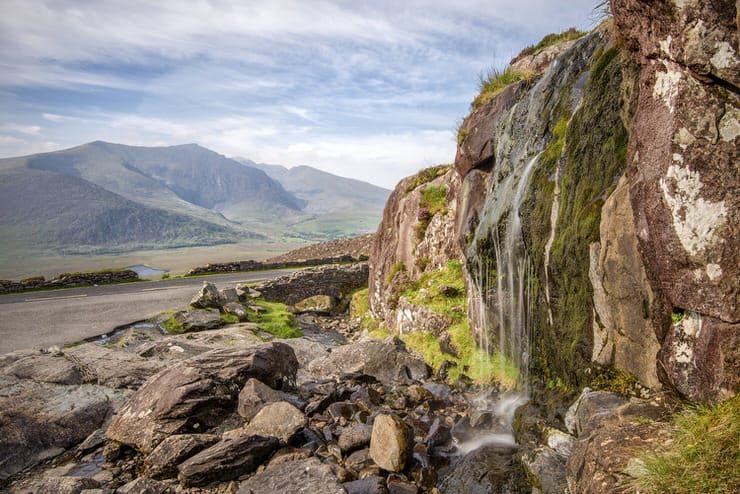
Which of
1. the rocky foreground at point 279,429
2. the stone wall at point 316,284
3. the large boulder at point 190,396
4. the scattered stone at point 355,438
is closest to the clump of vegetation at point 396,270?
the rocky foreground at point 279,429

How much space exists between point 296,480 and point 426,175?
18.6m

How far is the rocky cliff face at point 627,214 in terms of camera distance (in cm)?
468

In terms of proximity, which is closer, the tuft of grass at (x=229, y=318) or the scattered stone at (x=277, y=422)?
the scattered stone at (x=277, y=422)

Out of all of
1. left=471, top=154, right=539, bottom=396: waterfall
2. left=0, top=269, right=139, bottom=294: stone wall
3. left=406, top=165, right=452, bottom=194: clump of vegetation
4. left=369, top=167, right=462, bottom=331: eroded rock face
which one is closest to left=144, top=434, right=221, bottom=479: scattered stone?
left=471, top=154, right=539, bottom=396: waterfall

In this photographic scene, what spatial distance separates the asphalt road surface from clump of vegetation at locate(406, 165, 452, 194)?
14723 mm

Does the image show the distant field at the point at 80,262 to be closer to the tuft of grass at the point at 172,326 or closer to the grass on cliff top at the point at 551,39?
the tuft of grass at the point at 172,326

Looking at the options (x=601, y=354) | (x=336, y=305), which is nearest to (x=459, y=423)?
(x=601, y=354)

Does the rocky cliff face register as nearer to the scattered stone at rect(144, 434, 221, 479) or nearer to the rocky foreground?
the rocky foreground

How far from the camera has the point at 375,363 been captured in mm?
12961

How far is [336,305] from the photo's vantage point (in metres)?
30.8

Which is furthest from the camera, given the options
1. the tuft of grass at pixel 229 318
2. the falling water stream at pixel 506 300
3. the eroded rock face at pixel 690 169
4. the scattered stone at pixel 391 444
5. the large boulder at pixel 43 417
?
the tuft of grass at pixel 229 318

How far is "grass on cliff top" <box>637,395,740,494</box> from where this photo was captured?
11.9 feet

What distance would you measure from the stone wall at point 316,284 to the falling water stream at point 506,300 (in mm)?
20115

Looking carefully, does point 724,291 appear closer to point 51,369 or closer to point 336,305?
point 51,369
